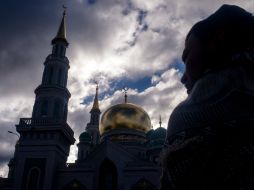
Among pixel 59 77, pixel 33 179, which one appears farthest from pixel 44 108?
pixel 33 179

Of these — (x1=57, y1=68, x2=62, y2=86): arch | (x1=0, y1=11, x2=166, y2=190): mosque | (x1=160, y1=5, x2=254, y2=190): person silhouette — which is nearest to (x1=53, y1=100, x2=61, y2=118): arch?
(x1=0, y1=11, x2=166, y2=190): mosque

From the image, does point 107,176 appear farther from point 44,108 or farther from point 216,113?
point 216,113

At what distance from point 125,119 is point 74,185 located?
12.4 meters

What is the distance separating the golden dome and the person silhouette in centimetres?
3511

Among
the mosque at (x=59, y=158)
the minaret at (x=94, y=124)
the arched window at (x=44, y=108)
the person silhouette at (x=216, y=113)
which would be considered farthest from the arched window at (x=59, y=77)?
the person silhouette at (x=216, y=113)

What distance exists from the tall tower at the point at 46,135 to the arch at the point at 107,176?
3.74 metres

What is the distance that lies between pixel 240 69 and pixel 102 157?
1043 inches

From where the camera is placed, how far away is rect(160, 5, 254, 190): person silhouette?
1.47 metres

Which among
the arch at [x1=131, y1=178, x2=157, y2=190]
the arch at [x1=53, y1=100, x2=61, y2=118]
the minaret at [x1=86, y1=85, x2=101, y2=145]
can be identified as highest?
the minaret at [x1=86, y1=85, x2=101, y2=145]

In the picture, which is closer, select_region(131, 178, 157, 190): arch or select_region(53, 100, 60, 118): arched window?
select_region(131, 178, 157, 190): arch

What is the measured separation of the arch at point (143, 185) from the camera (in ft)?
83.5

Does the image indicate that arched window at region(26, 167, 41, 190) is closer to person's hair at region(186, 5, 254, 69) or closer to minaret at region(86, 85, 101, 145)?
minaret at region(86, 85, 101, 145)

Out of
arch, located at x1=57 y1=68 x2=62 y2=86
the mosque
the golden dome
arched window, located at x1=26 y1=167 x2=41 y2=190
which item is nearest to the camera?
arched window, located at x1=26 y1=167 x2=41 y2=190

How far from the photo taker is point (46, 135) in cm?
2748
